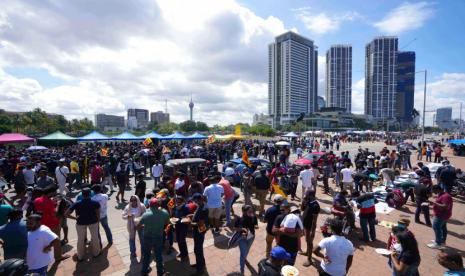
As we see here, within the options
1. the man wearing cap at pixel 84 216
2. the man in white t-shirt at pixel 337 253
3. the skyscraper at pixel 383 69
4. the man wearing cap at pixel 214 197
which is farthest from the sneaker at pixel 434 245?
the skyscraper at pixel 383 69

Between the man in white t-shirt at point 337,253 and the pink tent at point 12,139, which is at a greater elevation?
the pink tent at point 12,139

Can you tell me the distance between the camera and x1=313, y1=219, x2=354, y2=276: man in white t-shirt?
3.63 metres

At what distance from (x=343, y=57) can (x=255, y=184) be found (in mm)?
158929

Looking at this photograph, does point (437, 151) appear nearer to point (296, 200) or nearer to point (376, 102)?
point (296, 200)

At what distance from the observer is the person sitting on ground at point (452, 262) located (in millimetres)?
2776

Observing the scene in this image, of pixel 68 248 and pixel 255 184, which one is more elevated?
pixel 255 184

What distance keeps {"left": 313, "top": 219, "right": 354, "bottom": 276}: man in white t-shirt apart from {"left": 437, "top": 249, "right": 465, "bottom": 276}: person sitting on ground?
3.58ft

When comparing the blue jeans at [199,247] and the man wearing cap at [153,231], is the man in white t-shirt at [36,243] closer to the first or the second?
the man wearing cap at [153,231]

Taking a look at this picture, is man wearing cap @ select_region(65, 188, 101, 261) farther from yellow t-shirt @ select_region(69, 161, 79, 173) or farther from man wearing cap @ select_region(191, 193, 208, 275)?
yellow t-shirt @ select_region(69, 161, 79, 173)

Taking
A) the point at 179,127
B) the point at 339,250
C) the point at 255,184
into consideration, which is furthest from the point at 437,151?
the point at 179,127

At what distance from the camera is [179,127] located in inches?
4560

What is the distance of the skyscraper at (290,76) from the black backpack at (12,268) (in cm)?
13658

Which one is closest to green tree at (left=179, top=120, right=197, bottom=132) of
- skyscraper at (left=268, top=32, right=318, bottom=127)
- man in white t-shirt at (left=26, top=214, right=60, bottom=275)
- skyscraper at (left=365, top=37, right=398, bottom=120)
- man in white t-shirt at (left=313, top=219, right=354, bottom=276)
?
skyscraper at (left=268, top=32, right=318, bottom=127)

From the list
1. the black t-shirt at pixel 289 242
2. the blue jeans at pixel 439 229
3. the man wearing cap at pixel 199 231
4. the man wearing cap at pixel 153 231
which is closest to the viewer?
the black t-shirt at pixel 289 242
